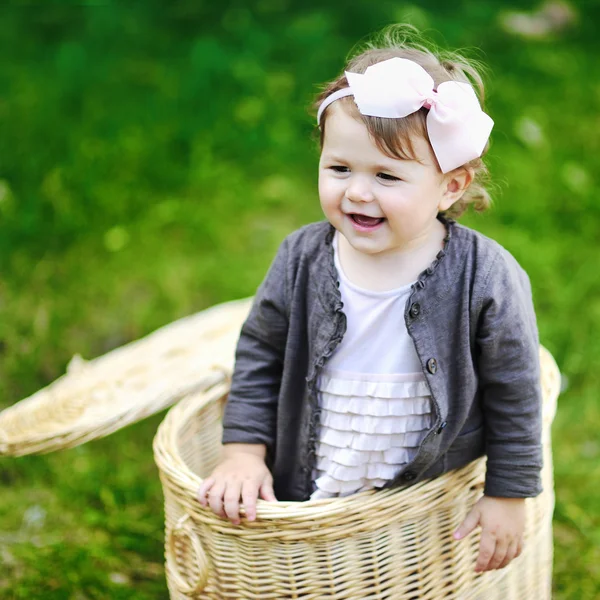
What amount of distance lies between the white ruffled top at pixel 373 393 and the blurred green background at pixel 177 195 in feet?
2.59

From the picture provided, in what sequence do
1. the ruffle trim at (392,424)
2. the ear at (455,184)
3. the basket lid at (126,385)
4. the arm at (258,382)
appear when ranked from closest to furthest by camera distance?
the ear at (455,184) → the ruffle trim at (392,424) → the arm at (258,382) → the basket lid at (126,385)

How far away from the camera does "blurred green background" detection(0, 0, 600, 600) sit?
2.32 meters

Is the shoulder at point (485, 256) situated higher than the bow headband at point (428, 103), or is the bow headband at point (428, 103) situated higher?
the bow headband at point (428, 103)

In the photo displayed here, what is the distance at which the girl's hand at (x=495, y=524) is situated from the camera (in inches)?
59.7

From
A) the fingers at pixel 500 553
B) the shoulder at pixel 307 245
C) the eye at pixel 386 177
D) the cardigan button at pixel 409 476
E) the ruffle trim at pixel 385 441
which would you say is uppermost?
the eye at pixel 386 177

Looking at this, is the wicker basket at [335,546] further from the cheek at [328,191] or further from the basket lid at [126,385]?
the cheek at [328,191]

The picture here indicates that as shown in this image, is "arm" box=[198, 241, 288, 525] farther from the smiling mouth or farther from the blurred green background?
the blurred green background

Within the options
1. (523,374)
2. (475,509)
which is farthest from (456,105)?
(475,509)

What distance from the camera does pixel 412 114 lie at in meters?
1.32

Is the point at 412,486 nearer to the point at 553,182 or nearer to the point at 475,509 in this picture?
the point at 475,509

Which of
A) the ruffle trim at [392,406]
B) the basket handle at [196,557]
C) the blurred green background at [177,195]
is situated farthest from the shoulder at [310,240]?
the blurred green background at [177,195]

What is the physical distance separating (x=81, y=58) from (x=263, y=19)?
3.37 ft

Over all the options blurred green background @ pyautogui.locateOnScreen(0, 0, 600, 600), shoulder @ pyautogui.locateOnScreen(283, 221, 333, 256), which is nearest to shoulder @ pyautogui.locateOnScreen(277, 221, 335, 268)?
shoulder @ pyautogui.locateOnScreen(283, 221, 333, 256)

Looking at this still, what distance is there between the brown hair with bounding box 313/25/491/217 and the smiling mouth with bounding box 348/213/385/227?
0.11 metres
